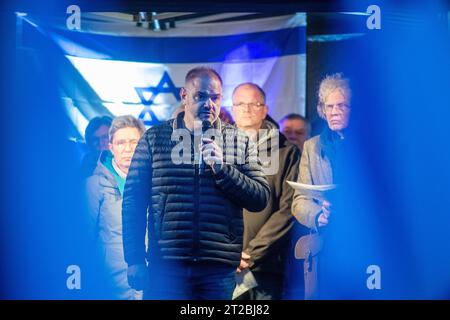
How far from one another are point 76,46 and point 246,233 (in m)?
1.08

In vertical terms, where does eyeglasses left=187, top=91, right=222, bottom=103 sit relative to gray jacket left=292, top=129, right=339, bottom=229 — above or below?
above

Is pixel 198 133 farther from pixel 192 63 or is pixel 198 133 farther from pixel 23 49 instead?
pixel 23 49

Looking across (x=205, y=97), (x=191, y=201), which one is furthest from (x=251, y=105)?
(x=191, y=201)

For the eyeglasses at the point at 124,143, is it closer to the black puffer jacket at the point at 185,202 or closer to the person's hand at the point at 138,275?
the black puffer jacket at the point at 185,202

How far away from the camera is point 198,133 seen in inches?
135

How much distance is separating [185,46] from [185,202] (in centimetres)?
68

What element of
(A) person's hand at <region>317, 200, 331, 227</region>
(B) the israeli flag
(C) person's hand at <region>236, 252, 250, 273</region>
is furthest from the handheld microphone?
(A) person's hand at <region>317, 200, 331, 227</region>

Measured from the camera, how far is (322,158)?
348cm

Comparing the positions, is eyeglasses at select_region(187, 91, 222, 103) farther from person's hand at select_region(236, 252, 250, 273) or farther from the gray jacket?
person's hand at select_region(236, 252, 250, 273)

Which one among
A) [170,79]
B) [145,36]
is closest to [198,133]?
[170,79]

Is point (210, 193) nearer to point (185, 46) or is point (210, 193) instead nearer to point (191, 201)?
point (191, 201)

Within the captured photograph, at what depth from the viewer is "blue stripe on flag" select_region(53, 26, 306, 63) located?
348 centimetres

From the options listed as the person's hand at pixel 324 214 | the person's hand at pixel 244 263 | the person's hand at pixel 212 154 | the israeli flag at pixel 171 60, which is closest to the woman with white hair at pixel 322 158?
the person's hand at pixel 324 214

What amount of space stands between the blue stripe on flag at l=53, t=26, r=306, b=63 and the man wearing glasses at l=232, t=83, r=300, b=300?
0.54 feet
